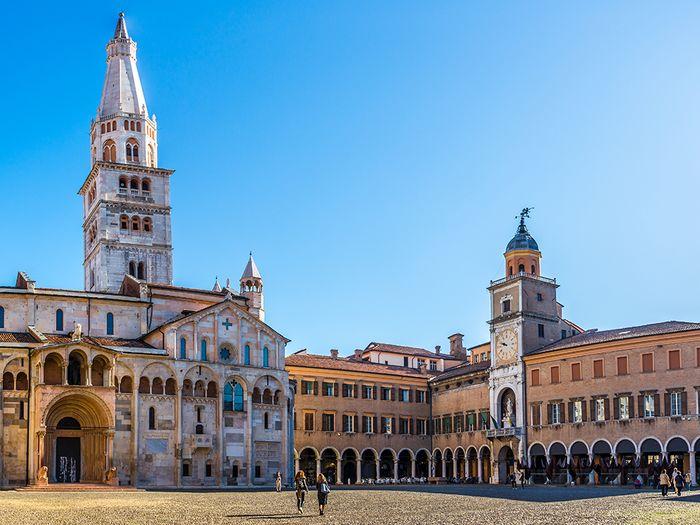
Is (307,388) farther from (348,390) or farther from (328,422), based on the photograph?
(348,390)

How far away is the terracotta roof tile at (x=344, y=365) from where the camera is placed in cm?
7888

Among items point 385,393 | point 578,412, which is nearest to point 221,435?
point 385,393

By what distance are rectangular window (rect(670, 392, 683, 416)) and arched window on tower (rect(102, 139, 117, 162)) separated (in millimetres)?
43611

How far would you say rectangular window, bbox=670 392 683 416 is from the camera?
63.0 meters

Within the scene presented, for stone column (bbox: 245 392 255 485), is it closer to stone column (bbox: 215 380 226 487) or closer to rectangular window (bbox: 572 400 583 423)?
stone column (bbox: 215 380 226 487)

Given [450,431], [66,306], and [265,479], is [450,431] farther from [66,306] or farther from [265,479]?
[66,306]

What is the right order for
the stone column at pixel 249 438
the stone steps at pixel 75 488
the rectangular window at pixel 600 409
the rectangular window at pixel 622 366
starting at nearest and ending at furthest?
the stone steps at pixel 75 488 < the stone column at pixel 249 438 < the rectangular window at pixel 622 366 < the rectangular window at pixel 600 409

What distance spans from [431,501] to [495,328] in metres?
37.9

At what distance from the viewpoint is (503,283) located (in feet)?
254

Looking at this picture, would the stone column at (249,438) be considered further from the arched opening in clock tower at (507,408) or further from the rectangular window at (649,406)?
the rectangular window at (649,406)

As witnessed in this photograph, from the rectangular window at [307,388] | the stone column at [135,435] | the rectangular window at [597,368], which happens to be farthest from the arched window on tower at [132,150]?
the rectangular window at [597,368]

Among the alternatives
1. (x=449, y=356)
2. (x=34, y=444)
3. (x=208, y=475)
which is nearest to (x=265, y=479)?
(x=208, y=475)

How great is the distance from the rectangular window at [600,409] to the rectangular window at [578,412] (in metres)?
1.24

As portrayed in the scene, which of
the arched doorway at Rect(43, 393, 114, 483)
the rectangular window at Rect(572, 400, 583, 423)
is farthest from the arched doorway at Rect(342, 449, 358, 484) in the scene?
the arched doorway at Rect(43, 393, 114, 483)
